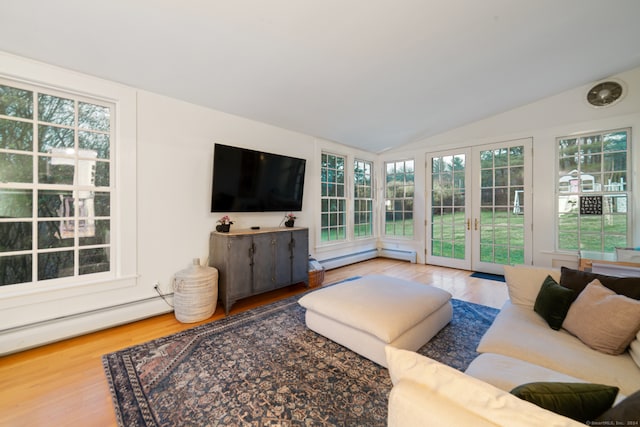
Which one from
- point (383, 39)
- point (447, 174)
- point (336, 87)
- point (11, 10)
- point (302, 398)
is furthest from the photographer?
point (447, 174)

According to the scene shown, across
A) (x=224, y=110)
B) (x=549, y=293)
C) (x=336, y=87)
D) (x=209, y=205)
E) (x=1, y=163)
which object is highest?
(x=336, y=87)

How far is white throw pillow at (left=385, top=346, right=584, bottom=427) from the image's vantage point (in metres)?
0.63

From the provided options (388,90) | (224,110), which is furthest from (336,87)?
(224,110)

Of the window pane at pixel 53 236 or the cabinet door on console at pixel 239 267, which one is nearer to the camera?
the window pane at pixel 53 236

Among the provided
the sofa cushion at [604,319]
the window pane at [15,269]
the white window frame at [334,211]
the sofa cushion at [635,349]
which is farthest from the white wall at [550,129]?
the window pane at [15,269]

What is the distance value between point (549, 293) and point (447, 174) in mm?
3672

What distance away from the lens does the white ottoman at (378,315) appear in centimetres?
195

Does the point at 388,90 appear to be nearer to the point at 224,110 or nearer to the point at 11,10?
the point at 224,110

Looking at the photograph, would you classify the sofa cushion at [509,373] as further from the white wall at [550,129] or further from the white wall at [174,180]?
the white wall at [550,129]

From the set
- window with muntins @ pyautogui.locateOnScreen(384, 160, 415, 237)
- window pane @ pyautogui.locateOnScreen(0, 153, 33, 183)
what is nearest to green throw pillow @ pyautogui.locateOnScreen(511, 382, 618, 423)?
window pane @ pyautogui.locateOnScreen(0, 153, 33, 183)

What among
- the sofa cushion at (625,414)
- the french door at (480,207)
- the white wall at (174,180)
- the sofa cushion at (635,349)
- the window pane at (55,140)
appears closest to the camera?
the sofa cushion at (625,414)

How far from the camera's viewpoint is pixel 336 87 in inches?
128

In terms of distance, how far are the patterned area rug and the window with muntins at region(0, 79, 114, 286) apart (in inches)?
44.3

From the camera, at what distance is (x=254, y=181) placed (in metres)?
3.58
